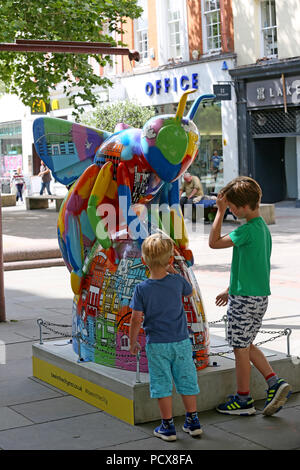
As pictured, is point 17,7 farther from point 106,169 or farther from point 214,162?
point 106,169

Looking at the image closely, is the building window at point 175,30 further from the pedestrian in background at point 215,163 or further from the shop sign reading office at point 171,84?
the pedestrian in background at point 215,163

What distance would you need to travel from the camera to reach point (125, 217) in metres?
5.63

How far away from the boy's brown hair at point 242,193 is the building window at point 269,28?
2072 cm

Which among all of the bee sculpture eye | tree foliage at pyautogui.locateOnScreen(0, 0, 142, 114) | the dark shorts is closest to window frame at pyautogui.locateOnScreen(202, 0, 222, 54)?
tree foliage at pyautogui.locateOnScreen(0, 0, 142, 114)

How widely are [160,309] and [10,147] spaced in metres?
38.9

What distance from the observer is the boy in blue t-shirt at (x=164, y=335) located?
477 cm

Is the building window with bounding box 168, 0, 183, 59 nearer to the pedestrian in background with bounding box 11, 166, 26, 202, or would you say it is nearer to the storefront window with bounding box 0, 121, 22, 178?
the pedestrian in background with bounding box 11, 166, 26, 202

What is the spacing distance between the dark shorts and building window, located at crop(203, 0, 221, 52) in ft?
74.5

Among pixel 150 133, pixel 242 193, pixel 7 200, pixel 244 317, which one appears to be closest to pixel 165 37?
pixel 7 200

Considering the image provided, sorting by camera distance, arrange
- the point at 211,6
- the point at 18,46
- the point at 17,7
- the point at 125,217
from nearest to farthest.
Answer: the point at 125,217, the point at 18,46, the point at 17,7, the point at 211,6

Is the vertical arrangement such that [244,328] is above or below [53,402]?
above

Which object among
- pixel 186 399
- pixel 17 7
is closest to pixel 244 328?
pixel 186 399
